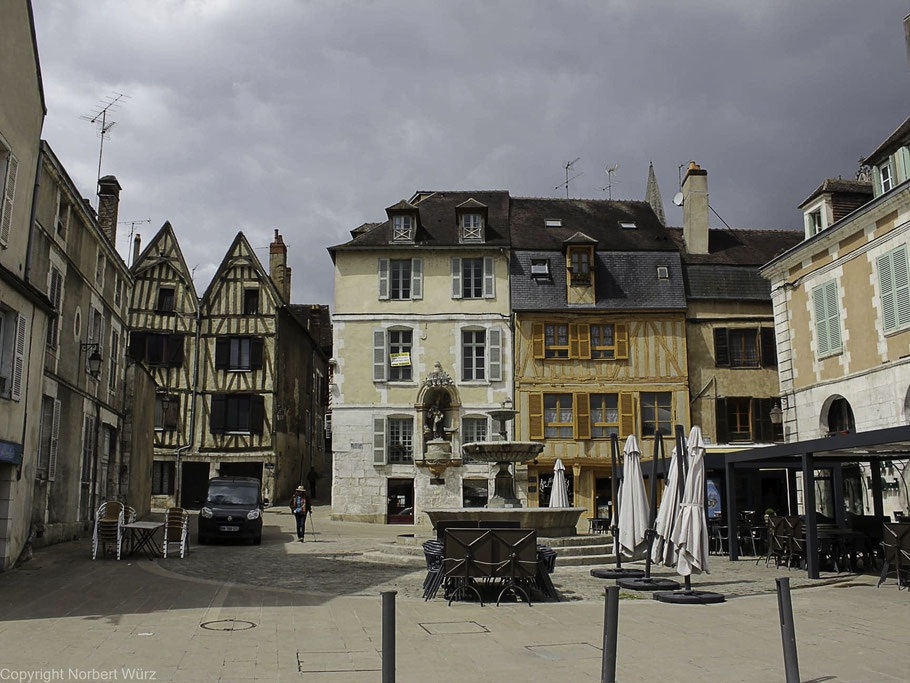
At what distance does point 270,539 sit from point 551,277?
1404 centimetres

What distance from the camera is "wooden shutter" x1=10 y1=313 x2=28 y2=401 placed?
39.4ft

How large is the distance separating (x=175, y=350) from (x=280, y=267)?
5576 mm

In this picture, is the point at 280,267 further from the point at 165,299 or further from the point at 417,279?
the point at 417,279

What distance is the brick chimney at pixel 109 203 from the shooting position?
2292 centimetres

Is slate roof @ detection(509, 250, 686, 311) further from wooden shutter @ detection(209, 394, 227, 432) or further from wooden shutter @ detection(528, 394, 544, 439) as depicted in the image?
wooden shutter @ detection(209, 394, 227, 432)

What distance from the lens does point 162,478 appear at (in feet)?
98.7

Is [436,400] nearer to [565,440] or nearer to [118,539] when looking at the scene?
[565,440]

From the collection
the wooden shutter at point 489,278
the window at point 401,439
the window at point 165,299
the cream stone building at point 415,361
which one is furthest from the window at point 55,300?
the wooden shutter at point 489,278

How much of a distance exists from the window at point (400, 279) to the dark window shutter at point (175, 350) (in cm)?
778

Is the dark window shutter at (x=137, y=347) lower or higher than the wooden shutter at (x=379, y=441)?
higher

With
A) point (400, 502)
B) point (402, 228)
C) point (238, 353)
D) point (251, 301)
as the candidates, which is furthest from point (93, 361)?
point (402, 228)

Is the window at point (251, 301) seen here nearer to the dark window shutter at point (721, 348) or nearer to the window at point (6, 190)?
the dark window shutter at point (721, 348)

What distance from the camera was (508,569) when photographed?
9.77 meters

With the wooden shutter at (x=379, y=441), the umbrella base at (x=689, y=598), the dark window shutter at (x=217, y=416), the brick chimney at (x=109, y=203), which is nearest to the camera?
the umbrella base at (x=689, y=598)
